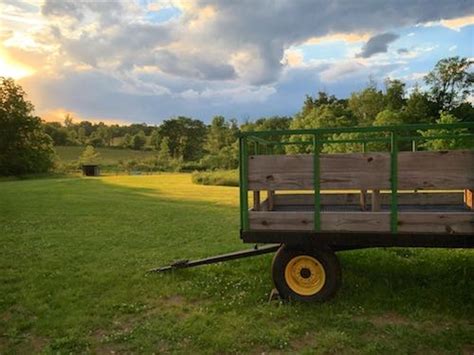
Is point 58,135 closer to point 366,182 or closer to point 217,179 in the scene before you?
point 217,179

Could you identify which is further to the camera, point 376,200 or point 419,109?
point 419,109

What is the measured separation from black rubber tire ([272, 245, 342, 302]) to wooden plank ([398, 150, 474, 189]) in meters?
1.28

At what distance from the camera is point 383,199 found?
7340 millimetres

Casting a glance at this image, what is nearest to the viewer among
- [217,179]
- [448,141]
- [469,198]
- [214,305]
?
[214,305]

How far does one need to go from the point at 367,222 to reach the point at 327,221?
18.2 inches

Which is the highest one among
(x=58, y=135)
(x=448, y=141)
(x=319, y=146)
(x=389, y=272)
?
(x=58, y=135)

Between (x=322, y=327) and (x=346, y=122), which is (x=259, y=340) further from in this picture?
(x=346, y=122)

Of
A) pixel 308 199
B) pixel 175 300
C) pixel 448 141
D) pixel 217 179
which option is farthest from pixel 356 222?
pixel 217 179

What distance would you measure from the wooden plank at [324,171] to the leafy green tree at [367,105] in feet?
194

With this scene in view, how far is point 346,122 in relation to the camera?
5459cm

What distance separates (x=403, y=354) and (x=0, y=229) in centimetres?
1135

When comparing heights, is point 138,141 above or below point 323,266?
above

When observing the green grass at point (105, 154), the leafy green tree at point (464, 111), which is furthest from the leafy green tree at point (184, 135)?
the leafy green tree at point (464, 111)

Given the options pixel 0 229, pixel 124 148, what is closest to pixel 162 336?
pixel 0 229
